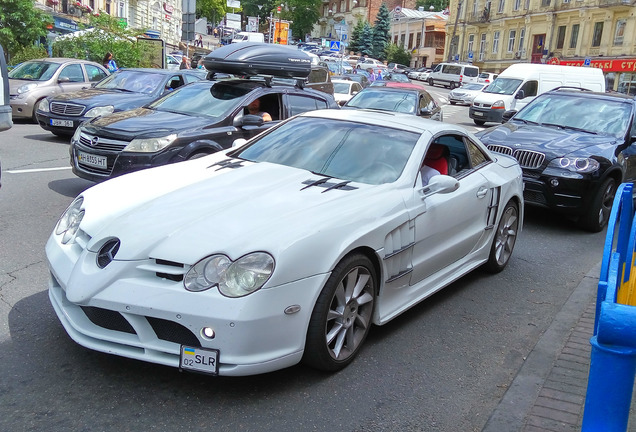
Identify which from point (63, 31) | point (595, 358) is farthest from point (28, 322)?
point (63, 31)

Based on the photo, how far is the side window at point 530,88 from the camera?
23562 mm

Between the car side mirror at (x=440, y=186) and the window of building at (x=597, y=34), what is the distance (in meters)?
51.9

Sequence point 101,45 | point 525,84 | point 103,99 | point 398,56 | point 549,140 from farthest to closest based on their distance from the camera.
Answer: point 398,56, point 525,84, point 101,45, point 103,99, point 549,140

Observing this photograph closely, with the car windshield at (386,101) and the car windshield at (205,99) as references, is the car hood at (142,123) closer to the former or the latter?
the car windshield at (205,99)

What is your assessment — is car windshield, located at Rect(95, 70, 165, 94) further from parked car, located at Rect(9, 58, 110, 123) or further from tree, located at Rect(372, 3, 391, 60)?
tree, located at Rect(372, 3, 391, 60)

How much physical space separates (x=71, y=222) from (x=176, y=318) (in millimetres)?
1279

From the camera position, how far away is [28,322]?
412cm

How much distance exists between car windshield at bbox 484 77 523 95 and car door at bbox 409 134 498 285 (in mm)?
19099

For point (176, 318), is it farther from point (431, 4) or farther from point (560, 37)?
point (431, 4)

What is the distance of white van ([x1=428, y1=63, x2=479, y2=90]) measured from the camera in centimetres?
4831

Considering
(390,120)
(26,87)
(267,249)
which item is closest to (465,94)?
(26,87)

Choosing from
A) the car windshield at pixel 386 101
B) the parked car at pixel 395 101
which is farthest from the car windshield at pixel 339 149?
the car windshield at pixel 386 101

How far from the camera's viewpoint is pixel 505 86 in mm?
24078

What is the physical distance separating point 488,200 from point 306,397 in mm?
2855
